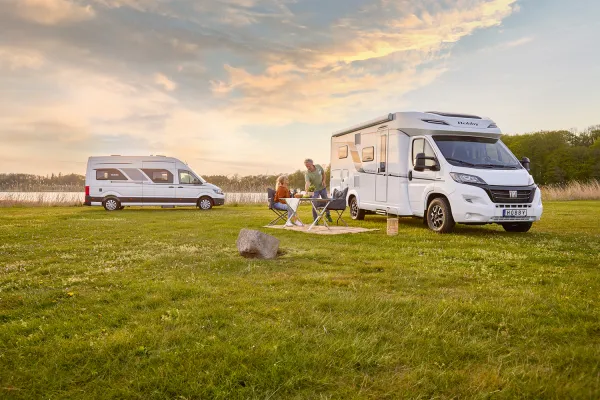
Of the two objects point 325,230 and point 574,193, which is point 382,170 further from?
point 574,193

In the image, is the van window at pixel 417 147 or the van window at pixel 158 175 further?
the van window at pixel 158 175

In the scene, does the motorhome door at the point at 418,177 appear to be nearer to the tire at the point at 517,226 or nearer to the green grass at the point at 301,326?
the tire at the point at 517,226

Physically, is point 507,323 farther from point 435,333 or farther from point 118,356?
point 118,356

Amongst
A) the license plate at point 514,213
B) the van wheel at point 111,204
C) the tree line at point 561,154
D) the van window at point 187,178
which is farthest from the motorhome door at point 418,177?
the tree line at point 561,154

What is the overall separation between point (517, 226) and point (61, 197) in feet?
80.6

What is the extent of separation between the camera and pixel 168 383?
2.99 m

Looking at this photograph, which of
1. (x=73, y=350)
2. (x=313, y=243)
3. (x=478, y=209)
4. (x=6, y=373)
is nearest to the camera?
(x=6, y=373)

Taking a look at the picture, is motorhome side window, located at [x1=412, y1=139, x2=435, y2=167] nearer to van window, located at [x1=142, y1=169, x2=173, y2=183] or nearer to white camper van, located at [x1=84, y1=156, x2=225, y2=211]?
white camper van, located at [x1=84, y1=156, x2=225, y2=211]

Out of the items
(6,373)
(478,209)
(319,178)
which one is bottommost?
(6,373)

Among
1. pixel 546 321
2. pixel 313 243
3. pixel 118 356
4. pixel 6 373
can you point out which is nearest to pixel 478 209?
pixel 313 243

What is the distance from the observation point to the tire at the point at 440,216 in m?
10.5

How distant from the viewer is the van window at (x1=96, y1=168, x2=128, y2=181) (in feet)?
71.1

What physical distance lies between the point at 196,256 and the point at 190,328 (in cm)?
367

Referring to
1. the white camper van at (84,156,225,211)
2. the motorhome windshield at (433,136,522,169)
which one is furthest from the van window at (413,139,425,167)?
the white camper van at (84,156,225,211)
